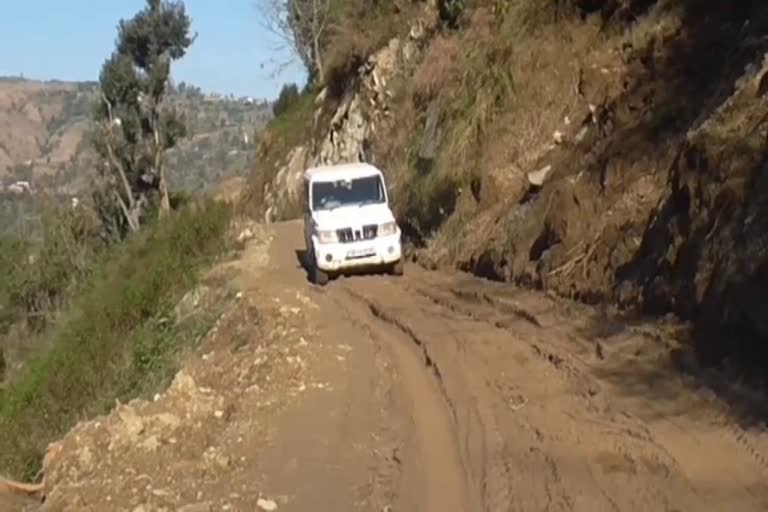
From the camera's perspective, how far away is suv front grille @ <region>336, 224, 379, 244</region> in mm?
21500

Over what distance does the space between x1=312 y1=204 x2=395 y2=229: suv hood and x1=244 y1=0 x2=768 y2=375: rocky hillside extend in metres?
1.35

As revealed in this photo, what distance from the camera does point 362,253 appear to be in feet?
70.8

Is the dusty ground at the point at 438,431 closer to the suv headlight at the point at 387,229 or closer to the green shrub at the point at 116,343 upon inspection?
the green shrub at the point at 116,343

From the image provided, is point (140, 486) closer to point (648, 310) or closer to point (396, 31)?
point (648, 310)

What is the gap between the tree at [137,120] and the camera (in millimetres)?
53719

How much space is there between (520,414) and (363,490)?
6.49ft

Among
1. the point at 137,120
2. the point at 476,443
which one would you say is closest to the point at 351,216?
the point at 476,443

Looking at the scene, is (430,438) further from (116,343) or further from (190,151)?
(190,151)

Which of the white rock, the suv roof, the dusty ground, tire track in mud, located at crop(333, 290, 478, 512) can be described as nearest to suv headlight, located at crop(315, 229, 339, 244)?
the suv roof

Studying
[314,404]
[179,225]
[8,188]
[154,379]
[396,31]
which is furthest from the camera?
[8,188]

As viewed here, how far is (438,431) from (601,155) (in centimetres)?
791

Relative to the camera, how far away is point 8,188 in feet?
418

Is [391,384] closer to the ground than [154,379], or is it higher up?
higher up

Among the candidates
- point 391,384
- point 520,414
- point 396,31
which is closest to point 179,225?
point 396,31
